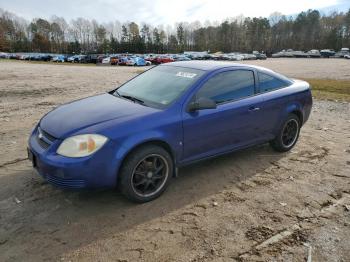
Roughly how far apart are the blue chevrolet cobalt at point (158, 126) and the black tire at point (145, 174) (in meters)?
0.01

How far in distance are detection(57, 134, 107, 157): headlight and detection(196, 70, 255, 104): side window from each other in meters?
1.49

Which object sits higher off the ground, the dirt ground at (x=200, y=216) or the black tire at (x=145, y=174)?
the black tire at (x=145, y=174)

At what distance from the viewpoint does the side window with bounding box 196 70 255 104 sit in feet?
14.5

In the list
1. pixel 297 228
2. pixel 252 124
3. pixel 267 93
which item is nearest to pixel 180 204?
pixel 297 228

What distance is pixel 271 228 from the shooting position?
3.47 metres

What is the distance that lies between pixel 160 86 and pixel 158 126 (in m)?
0.92

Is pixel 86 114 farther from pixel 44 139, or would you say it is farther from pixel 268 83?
pixel 268 83

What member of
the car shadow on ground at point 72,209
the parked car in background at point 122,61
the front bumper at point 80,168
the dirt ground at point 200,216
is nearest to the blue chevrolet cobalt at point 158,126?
the front bumper at point 80,168

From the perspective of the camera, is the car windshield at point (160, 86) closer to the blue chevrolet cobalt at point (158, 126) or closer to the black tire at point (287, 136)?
the blue chevrolet cobalt at point (158, 126)

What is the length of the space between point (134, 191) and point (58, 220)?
0.88m

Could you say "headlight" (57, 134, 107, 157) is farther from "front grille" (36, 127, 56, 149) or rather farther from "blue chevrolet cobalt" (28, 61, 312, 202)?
"front grille" (36, 127, 56, 149)

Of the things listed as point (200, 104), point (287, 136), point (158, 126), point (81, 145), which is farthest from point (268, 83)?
point (81, 145)

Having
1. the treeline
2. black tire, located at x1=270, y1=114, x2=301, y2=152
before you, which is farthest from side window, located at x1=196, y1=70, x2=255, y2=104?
the treeline

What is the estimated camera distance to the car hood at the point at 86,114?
12.2 ft
